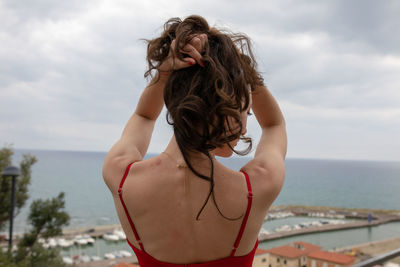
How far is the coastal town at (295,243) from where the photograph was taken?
14930 millimetres

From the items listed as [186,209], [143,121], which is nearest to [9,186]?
[143,121]

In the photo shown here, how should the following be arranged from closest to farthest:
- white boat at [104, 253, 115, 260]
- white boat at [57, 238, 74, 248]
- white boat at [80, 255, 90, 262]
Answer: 1. white boat at [80, 255, 90, 262]
2. white boat at [104, 253, 115, 260]
3. white boat at [57, 238, 74, 248]

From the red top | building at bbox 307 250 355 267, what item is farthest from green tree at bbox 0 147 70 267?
building at bbox 307 250 355 267

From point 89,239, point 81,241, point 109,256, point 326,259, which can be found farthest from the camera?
point 89,239

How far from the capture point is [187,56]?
0.61 metres

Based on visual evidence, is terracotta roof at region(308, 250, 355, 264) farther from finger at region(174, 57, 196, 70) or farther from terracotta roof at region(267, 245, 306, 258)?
finger at region(174, 57, 196, 70)

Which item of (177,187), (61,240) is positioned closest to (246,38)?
(177,187)

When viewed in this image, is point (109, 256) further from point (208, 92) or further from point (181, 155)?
point (208, 92)

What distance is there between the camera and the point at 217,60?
0.61 meters

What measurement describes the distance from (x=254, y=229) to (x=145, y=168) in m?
0.28

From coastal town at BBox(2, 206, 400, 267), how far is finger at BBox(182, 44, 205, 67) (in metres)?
9.05

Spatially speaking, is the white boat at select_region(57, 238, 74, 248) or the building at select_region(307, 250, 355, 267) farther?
the white boat at select_region(57, 238, 74, 248)

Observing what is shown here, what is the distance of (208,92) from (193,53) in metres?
0.09

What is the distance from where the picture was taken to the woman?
1.95 ft
